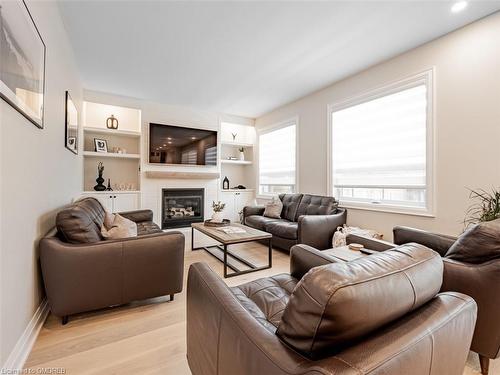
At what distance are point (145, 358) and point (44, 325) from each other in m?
0.91

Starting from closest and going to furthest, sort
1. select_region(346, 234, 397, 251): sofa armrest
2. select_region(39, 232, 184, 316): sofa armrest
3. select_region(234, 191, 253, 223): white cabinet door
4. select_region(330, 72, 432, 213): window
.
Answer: select_region(39, 232, 184, 316): sofa armrest, select_region(346, 234, 397, 251): sofa armrest, select_region(330, 72, 432, 213): window, select_region(234, 191, 253, 223): white cabinet door

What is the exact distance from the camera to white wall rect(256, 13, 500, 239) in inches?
91.3

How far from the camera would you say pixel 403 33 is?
2592mm

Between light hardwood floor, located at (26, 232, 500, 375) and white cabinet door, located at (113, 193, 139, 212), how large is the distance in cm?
280

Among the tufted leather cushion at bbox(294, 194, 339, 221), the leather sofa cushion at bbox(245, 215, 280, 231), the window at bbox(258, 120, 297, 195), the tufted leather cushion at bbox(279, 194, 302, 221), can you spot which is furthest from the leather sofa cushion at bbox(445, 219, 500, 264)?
the window at bbox(258, 120, 297, 195)

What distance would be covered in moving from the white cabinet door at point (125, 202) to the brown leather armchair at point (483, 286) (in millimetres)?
4668

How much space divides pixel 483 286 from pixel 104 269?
2.36 meters

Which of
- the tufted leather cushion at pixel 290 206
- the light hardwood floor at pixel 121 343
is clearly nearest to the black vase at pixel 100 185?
the light hardwood floor at pixel 121 343

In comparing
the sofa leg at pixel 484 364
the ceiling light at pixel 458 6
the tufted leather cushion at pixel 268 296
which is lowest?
the sofa leg at pixel 484 364

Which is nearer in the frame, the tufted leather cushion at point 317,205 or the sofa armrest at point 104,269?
the sofa armrest at point 104,269

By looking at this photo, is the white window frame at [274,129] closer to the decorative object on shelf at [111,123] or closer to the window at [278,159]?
the window at [278,159]

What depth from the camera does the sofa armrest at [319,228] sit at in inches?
124

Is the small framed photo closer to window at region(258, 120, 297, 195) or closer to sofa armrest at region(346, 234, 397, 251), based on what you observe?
window at region(258, 120, 297, 195)

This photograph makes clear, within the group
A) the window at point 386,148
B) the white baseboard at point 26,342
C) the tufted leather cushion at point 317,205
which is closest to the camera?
the white baseboard at point 26,342
